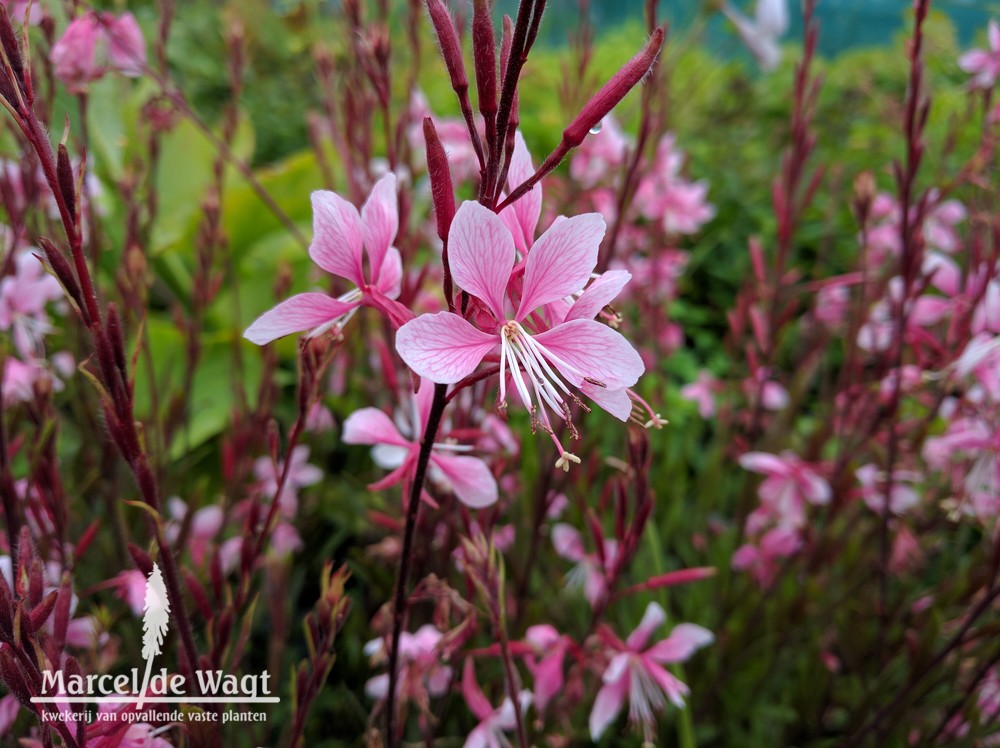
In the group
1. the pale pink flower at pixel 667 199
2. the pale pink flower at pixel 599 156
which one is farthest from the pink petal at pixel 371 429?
the pale pink flower at pixel 667 199

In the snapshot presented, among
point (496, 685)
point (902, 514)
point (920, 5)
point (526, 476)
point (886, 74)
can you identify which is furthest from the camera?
point (886, 74)

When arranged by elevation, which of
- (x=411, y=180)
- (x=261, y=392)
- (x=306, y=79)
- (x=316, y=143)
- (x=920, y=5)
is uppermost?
(x=306, y=79)

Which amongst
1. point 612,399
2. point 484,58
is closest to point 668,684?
point 612,399

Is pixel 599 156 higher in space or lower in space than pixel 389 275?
higher

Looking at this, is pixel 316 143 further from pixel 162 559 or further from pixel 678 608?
pixel 678 608

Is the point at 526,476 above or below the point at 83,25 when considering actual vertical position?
below

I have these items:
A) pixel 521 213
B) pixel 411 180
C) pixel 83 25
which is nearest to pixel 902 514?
pixel 411 180

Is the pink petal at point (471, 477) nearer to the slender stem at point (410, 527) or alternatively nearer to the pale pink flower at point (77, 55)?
the slender stem at point (410, 527)

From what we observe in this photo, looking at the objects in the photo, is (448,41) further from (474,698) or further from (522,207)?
(474,698)
